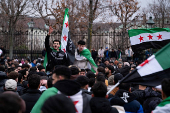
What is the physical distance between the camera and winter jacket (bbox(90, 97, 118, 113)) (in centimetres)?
345

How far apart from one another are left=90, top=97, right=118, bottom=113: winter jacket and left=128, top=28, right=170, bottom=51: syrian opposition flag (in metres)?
3.78

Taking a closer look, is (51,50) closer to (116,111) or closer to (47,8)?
(116,111)

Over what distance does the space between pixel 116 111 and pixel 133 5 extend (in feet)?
68.2

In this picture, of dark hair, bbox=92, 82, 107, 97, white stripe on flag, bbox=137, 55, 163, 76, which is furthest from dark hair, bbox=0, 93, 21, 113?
white stripe on flag, bbox=137, 55, 163, 76

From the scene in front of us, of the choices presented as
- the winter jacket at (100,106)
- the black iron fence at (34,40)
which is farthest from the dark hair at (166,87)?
the black iron fence at (34,40)

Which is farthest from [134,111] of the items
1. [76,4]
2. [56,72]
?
[76,4]

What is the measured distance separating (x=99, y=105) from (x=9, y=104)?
1661mm

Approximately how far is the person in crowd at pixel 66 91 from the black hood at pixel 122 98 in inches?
32.7

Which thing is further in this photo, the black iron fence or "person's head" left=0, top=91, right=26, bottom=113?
the black iron fence

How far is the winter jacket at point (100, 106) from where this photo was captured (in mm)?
3449

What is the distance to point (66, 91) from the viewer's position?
10.3 feet

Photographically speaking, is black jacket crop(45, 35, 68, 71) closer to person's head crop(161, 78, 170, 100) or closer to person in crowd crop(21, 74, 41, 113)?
person in crowd crop(21, 74, 41, 113)

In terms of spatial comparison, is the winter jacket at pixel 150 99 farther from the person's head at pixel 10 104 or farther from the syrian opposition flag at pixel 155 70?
the person's head at pixel 10 104

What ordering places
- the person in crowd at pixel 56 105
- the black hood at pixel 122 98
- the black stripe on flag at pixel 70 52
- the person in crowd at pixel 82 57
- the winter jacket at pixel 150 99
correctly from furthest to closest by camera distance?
the person in crowd at pixel 82 57
the black stripe on flag at pixel 70 52
the winter jacket at pixel 150 99
the black hood at pixel 122 98
the person in crowd at pixel 56 105
